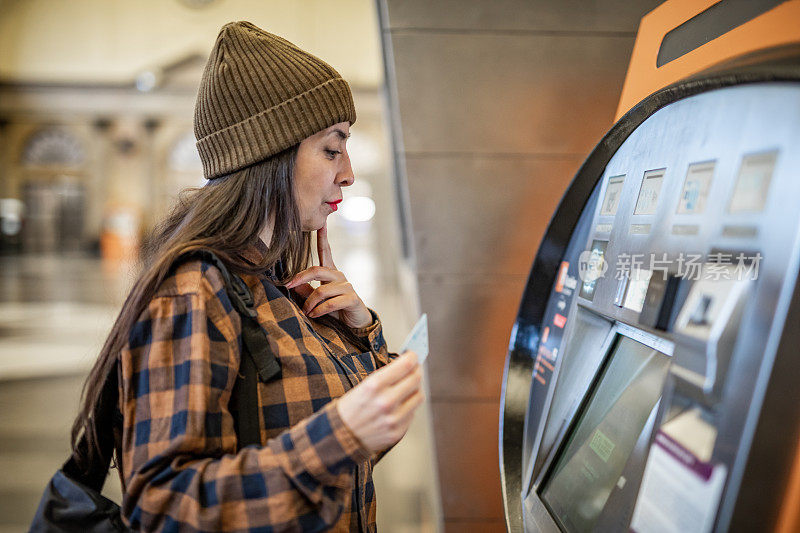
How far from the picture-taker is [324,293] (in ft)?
4.39

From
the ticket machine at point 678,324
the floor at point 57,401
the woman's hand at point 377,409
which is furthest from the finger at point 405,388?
the floor at point 57,401

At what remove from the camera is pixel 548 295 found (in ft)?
4.86

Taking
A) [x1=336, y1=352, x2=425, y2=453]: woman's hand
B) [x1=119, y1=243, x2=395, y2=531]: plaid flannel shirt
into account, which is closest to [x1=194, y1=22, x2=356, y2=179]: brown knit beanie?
[x1=119, y1=243, x2=395, y2=531]: plaid flannel shirt

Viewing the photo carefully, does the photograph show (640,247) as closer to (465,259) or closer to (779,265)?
(779,265)

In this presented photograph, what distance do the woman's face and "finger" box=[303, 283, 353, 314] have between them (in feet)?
0.58

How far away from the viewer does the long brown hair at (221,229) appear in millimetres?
965

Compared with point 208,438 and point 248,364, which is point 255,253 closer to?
point 248,364

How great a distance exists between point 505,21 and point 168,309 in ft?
5.64

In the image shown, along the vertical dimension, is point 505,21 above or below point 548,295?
above

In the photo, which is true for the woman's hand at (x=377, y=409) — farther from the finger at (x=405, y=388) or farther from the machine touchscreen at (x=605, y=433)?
the machine touchscreen at (x=605, y=433)

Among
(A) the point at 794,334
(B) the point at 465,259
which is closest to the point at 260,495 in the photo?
(A) the point at 794,334

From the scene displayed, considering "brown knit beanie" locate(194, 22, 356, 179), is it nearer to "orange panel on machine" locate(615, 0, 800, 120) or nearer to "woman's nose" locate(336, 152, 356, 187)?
"woman's nose" locate(336, 152, 356, 187)

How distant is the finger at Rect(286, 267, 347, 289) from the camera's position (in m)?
1.30

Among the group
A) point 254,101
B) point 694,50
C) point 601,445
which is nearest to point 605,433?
point 601,445
